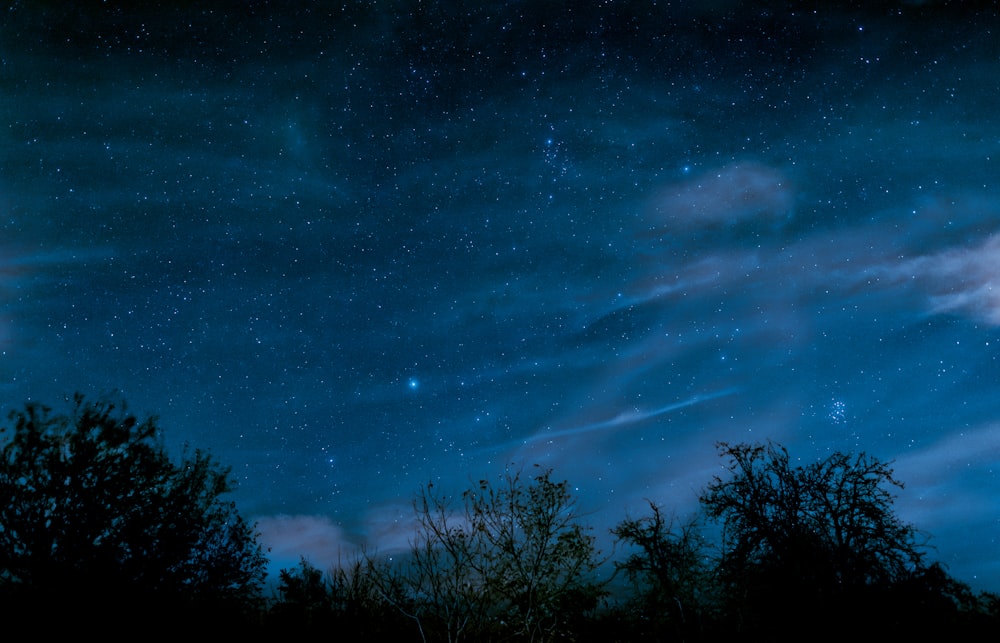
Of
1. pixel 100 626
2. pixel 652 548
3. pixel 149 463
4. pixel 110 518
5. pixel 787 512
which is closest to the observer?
pixel 100 626

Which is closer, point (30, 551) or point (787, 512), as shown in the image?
point (30, 551)

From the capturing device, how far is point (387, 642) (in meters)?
28.4

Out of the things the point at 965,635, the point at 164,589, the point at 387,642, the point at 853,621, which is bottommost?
the point at 965,635

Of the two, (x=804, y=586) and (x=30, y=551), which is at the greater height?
(x=30, y=551)

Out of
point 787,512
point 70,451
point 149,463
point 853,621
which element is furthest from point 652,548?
point 70,451

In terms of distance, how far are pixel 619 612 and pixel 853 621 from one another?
15641mm

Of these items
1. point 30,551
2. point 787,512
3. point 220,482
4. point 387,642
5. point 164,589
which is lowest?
point 387,642

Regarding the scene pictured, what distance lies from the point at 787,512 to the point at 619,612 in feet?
47.9

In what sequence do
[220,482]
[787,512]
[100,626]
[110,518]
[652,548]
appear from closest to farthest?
1. [100,626]
2. [110,518]
3. [220,482]
4. [787,512]
5. [652,548]

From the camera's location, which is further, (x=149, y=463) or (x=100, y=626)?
(x=149, y=463)

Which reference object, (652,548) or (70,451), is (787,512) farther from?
(70,451)

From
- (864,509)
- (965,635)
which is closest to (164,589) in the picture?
(864,509)

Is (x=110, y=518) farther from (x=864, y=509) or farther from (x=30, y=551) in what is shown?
(x=864, y=509)

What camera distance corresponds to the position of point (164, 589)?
21.3m
